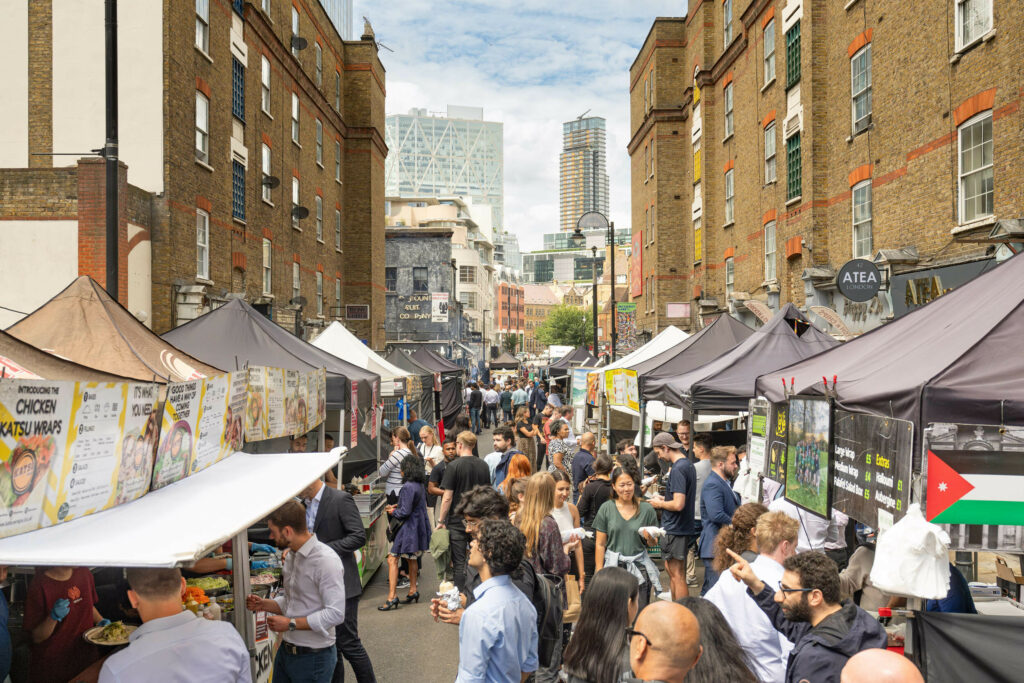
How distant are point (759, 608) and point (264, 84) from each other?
25.4m

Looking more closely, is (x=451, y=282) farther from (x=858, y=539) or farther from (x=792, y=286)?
(x=858, y=539)

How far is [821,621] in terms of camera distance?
390cm

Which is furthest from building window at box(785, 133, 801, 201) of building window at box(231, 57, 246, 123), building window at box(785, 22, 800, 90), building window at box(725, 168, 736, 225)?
building window at box(231, 57, 246, 123)

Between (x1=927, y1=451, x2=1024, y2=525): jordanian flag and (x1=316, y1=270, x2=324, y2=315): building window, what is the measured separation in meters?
29.7

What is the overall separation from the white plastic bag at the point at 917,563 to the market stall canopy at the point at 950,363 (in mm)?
732

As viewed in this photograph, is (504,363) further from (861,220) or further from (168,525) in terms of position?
(168,525)

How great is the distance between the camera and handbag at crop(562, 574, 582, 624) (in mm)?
6820

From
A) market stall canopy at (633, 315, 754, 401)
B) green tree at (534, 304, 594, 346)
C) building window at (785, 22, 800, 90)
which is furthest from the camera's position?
green tree at (534, 304, 594, 346)

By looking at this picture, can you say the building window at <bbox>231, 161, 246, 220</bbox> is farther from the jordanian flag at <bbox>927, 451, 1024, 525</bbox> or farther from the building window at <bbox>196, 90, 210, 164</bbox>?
the jordanian flag at <bbox>927, 451, 1024, 525</bbox>

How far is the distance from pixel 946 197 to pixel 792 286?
7639 mm

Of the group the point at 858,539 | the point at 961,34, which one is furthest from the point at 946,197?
the point at 858,539

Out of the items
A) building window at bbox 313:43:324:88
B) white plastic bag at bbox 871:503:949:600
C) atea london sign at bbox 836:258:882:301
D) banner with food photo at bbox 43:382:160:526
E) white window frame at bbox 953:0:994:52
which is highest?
building window at bbox 313:43:324:88

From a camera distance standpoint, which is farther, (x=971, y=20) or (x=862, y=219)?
(x=862, y=219)

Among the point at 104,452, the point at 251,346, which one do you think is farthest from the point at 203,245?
the point at 104,452
